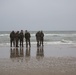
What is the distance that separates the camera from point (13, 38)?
994 inches

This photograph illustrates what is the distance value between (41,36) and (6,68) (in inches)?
532

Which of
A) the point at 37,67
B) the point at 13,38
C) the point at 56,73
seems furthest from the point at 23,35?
the point at 56,73

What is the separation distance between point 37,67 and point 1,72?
75.2 inches

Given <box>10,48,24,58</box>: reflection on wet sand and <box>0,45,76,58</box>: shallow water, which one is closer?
<box>0,45,76,58</box>: shallow water

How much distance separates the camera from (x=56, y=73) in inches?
433

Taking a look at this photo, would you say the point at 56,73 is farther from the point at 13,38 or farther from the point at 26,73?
the point at 13,38

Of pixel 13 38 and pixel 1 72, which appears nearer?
pixel 1 72

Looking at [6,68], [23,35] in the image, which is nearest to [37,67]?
[6,68]

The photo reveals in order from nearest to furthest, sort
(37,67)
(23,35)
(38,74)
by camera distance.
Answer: (38,74), (37,67), (23,35)

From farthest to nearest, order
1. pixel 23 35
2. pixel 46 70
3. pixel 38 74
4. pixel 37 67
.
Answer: pixel 23 35
pixel 37 67
pixel 46 70
pixel 38 74

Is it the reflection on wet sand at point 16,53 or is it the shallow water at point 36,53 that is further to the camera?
the reflection on wet sand at point 16,53

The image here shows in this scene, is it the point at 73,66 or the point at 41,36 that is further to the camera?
the point at 41,36

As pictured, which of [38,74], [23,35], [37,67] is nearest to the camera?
[38,74]

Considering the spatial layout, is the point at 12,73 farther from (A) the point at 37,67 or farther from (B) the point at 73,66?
(B) the point at 73,66
